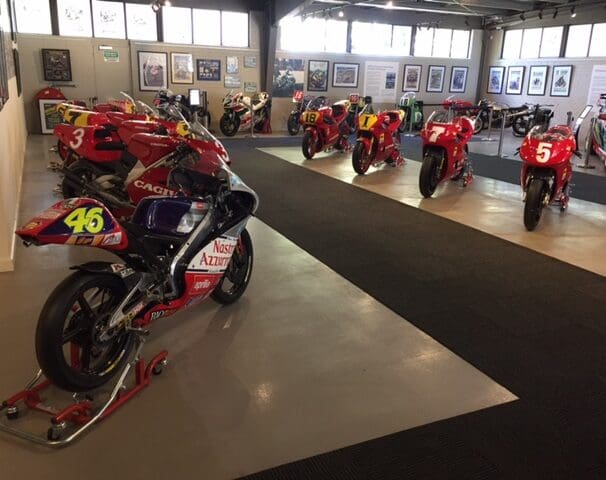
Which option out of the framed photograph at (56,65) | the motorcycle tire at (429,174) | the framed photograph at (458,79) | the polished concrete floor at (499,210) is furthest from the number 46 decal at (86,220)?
the framed photograph at (458,79)

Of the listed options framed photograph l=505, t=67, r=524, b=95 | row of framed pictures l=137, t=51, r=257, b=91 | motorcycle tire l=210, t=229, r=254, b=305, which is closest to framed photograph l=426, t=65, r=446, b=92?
framed photograph l=505, t=67, r=524, b=95

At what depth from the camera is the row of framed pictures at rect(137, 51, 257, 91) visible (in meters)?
11.8

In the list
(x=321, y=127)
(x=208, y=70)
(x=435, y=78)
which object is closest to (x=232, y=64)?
(x=208, y=70)

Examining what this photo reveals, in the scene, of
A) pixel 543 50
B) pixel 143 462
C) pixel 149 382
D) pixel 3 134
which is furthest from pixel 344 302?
pixel 543 50

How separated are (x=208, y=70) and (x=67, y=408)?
1149 cm

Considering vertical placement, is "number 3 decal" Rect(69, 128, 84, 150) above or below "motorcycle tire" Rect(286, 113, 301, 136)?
above

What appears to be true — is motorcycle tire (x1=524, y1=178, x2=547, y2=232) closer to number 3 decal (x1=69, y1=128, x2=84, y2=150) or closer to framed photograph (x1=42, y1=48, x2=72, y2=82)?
number 3 decal (x1=69, y1=128, x2=84, y2=150)

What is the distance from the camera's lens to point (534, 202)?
16.1 feet

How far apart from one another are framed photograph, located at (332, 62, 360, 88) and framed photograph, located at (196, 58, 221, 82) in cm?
328

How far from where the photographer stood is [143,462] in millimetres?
1877

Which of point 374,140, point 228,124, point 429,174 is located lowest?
point 429,174

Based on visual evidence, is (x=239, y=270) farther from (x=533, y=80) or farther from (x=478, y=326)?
(x=533, y=80)

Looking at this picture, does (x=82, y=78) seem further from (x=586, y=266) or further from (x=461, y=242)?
(x=586, y=266)

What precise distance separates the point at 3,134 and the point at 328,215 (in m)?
3.12
